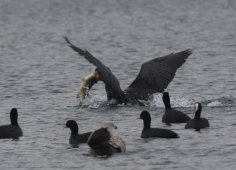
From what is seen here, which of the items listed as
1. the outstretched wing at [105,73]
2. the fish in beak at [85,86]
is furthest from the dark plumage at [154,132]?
the fish in beak at [85,86]

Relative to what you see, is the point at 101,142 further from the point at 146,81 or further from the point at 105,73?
the point at 146,81

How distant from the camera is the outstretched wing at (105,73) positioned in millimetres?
22891

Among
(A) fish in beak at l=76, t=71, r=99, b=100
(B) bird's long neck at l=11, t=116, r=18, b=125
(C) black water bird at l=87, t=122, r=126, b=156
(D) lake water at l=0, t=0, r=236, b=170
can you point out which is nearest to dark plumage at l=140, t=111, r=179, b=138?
(D) lake water at l=0, t=0, r=236, b=170

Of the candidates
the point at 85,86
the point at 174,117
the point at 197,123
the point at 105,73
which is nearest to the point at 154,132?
the point at 197,123

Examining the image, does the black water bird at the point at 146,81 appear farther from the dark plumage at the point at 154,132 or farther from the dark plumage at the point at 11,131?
the dark plumage at the point at 154,132

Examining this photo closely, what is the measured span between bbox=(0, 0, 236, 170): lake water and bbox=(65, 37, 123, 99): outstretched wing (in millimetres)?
440

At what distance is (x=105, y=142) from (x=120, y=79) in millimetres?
12939

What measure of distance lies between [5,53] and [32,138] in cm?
2021

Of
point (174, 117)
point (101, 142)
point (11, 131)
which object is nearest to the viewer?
point (101, 142)

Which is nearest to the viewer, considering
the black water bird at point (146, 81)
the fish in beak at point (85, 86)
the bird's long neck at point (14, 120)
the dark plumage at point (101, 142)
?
the dark plumage at point (101, 142)

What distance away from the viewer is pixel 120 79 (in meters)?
30.2

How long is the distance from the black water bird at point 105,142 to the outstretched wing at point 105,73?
18.6 feet

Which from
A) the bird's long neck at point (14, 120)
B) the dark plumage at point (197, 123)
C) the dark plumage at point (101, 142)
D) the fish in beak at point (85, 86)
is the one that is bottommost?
the dark plumage at point (101, 142)

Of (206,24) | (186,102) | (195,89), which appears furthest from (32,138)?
(206,24)
